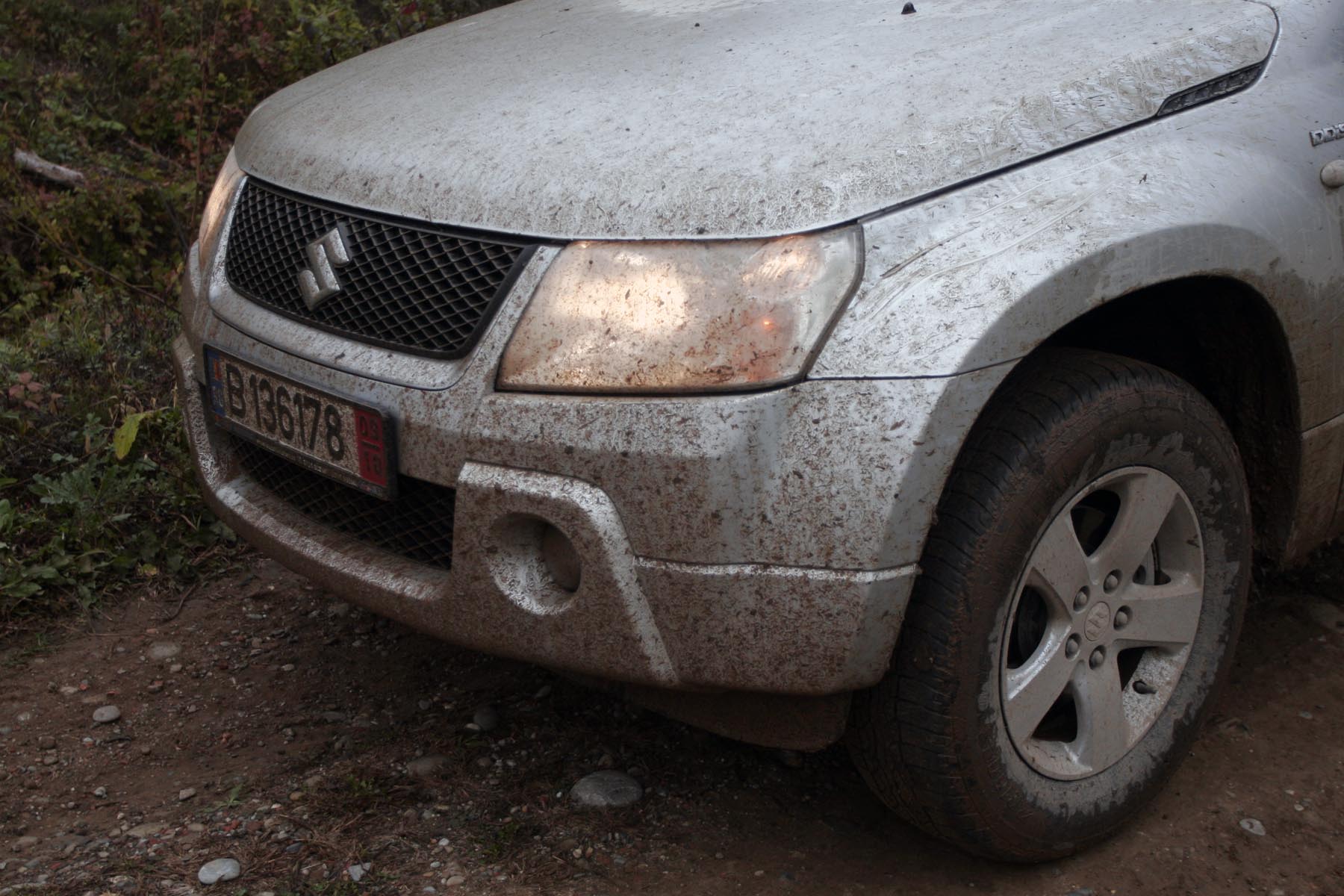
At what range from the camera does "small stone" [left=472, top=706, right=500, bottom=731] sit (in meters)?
2.61

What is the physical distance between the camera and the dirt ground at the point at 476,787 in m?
2.19

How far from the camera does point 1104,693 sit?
2.17 meters

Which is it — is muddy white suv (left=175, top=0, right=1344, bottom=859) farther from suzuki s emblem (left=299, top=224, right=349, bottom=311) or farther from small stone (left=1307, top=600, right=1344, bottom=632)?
small stone (left=1307, top=600, right=1344, bottom=632)

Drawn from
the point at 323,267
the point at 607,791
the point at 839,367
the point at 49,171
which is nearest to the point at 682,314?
the point at 839,367

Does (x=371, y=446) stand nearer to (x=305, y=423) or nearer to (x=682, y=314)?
(x=305, y=423)

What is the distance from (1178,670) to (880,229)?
1050 mm

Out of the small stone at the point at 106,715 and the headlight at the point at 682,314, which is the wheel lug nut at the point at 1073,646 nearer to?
the headlight at the point at 682,314

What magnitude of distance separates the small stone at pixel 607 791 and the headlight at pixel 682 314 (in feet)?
2.93

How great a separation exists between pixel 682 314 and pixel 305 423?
2.27 ft

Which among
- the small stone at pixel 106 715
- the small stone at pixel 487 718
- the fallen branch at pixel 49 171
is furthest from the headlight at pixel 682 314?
the fallen branch at pixel 49 171

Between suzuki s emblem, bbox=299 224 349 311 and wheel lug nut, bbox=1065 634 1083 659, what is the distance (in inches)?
50.7

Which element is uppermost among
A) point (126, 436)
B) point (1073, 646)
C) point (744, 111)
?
point (744, 111)

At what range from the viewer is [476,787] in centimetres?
242

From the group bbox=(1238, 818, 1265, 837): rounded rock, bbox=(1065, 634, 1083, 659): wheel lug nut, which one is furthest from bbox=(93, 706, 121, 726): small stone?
bbox=(1238, 818, 1265, 837): rounded rock
